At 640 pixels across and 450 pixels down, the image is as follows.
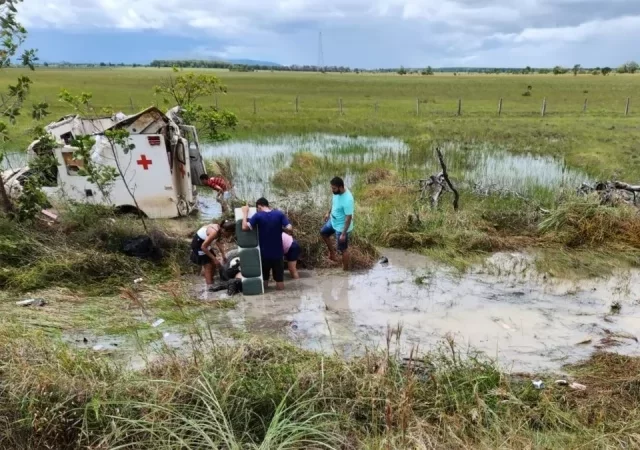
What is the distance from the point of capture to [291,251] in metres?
7.69

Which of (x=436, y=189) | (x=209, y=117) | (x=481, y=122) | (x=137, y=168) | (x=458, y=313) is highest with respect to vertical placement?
(x=209, y=117)

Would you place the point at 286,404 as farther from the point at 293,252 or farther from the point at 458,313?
the point at 293,252

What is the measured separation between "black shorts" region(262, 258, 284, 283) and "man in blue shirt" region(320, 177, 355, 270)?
1.08m

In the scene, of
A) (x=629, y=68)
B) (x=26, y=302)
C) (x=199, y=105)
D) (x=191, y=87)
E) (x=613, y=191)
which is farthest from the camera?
(x=629, y=68)

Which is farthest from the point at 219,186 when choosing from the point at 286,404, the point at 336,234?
the point at 286,404

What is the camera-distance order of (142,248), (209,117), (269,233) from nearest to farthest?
(269,233), (142,248), (209,117)

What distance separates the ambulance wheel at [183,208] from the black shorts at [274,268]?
12.4 ft

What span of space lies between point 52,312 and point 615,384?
6.35 meters

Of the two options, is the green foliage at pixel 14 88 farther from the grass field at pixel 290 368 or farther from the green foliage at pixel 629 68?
the green foliage at pixel 629 68

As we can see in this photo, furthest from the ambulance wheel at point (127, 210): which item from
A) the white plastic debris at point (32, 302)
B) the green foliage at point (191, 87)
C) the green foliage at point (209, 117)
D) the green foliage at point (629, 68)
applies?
the green foliage at point (629, 68)

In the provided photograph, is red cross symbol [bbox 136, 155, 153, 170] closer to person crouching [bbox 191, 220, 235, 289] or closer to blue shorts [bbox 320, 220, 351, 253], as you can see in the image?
person crouching [bbox 191, 220, 235, 289]

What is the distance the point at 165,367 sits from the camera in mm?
4086

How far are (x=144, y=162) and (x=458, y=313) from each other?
6.65m

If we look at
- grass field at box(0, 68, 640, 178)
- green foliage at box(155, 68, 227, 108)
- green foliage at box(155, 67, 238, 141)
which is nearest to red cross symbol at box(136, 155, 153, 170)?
green foliage at box(155, 67, 238, 141)
